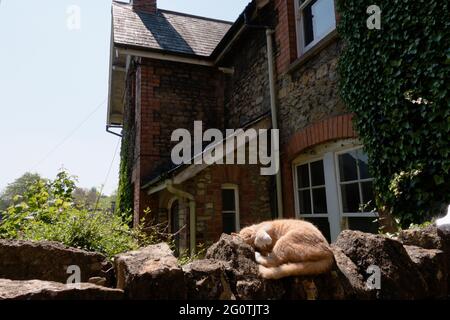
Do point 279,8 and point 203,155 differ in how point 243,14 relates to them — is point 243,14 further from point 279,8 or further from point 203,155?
point 203,155

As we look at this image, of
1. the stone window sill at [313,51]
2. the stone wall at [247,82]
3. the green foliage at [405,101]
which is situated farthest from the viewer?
the stone wall at [247,82]

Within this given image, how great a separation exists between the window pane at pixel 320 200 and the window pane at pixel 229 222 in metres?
1.51

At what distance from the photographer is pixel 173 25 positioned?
993 centimetres

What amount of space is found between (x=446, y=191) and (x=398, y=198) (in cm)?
47

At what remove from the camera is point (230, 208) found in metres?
5.86

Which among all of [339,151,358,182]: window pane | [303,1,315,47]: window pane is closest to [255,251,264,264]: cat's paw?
[339,151,358,182]: window pane

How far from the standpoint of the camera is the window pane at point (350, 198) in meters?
4.43

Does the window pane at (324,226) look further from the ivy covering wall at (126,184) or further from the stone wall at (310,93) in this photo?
the ivy covering wall at (126,184)

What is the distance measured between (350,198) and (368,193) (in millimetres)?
341

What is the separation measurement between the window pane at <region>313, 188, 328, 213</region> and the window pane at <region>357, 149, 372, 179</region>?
0.80m

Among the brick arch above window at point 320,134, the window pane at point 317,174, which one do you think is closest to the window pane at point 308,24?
the brick arch above window at point 320,134

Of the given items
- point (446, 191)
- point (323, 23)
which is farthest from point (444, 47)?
point (323, 23)

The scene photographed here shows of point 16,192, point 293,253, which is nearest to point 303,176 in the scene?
point 293,253

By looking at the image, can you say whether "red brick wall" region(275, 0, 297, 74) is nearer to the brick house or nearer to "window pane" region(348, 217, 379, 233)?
the brick house
